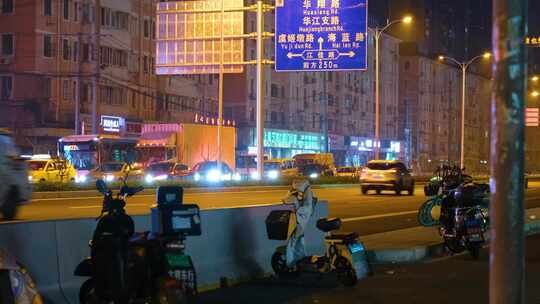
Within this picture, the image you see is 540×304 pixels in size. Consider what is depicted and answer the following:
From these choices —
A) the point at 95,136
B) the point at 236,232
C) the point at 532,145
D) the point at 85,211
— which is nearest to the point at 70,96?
the point at 95,136

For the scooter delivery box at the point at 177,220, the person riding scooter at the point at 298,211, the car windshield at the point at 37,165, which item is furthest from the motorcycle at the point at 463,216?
the car windshield at the point at 37,165

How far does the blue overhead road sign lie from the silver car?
18.8 feet

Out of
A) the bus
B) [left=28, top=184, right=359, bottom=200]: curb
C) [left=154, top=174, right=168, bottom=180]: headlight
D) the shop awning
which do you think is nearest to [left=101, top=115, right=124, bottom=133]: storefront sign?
the shop awning

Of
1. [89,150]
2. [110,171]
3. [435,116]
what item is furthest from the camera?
[435,116]

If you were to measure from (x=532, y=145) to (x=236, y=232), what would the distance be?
92.3 metres

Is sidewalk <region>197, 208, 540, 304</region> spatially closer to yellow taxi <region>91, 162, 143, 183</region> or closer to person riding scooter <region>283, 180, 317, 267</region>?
person riding scooter <region>283, 180, 317, 267</region>

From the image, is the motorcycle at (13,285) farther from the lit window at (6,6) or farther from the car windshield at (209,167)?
the lit window at (6,6)

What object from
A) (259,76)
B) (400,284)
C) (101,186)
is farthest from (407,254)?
(259,76)

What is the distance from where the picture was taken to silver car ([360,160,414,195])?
38781 mm

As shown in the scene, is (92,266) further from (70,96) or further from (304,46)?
(70,96)

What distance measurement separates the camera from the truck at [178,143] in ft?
156

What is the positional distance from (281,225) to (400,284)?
1835 millimetres

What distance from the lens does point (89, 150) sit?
4394 centimetres

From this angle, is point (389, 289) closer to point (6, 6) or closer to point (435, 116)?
point (6, 6)
